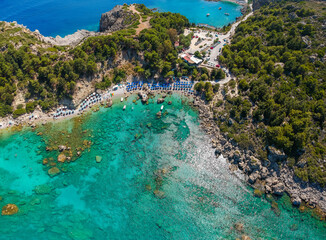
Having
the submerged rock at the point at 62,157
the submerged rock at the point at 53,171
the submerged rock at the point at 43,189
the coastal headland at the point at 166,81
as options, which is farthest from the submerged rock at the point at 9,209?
the coastal headland at the point at 166,81

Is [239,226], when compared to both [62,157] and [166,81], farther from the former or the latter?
[166,81]

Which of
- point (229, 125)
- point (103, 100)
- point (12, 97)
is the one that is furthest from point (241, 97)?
point (12, 97)

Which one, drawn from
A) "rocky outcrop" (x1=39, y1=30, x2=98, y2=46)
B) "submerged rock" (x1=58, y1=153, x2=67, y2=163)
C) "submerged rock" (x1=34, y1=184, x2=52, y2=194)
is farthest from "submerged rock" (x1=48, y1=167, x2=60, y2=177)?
"rocky outcrop" (x1=39, y1=30, x2=98, y2=46)

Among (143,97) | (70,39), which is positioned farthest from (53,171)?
(70,39)

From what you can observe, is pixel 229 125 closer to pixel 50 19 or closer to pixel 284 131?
pixel 284 131

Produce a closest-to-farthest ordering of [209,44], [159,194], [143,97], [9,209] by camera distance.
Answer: [9,209], [159,194], [143,97], [209,44]
